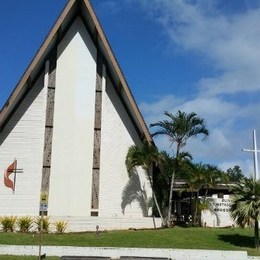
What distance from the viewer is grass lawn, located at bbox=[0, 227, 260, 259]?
22891mm

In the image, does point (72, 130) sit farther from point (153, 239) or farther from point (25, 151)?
point (153, 239)

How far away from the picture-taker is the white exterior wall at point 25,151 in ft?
100

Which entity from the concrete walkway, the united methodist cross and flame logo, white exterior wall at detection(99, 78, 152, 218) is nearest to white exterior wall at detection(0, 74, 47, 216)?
the united methodist cross and flame logo

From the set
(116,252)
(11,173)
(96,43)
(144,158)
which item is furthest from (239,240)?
(96,43)

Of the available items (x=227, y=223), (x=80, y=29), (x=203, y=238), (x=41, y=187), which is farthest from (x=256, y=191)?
(x=80, y=29)

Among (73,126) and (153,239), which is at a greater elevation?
(73,126)

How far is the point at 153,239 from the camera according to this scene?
960 inches

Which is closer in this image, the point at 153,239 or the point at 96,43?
the point at 153,239

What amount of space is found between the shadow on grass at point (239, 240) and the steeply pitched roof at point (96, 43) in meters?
8.99

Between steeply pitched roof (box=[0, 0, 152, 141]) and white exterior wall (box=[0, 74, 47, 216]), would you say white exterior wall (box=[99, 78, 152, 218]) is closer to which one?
steeply pitched roof (box=[0, 0, 152, 141])

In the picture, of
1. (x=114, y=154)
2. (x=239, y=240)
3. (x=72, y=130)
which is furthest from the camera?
(x=114, y=154)

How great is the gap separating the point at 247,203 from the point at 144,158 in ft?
29.7

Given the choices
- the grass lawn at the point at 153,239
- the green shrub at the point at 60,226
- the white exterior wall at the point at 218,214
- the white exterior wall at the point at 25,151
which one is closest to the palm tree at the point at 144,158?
the white exterior wall at the point at 218,214

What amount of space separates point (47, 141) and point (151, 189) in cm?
822
